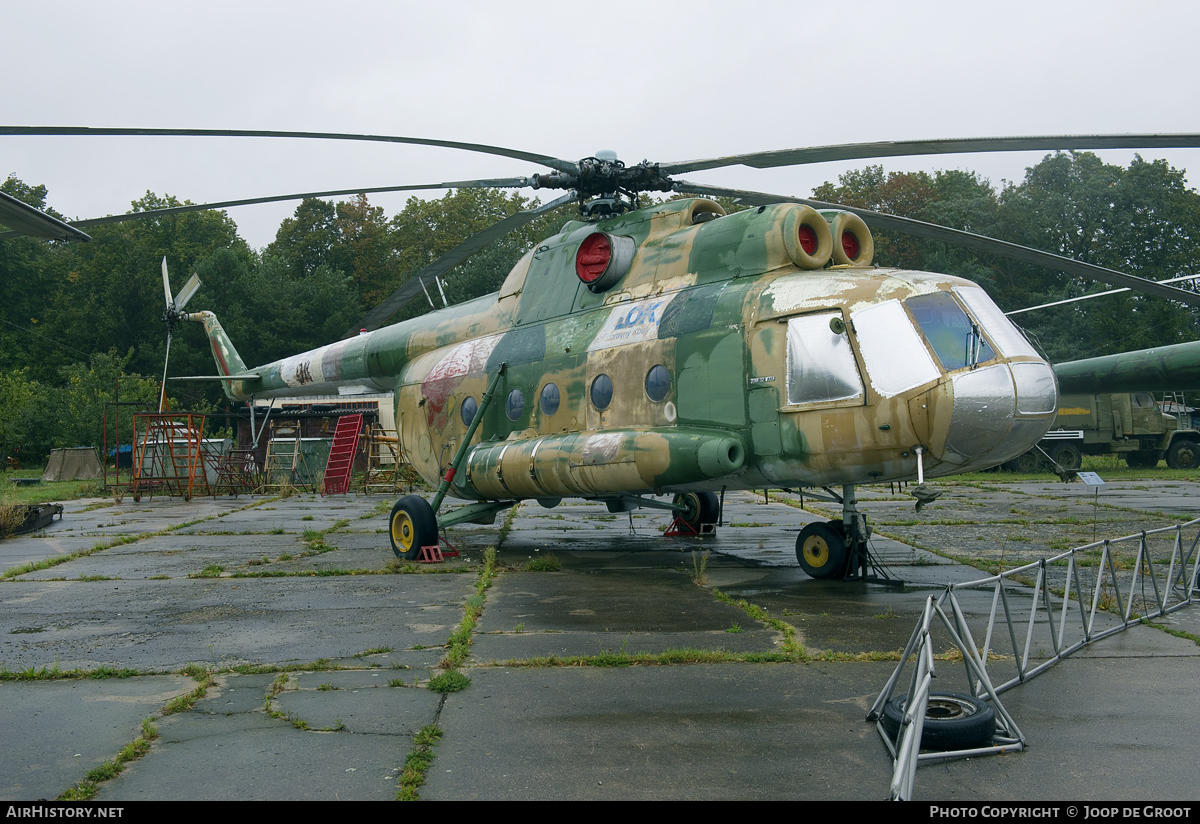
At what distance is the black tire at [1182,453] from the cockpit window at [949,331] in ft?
99.5

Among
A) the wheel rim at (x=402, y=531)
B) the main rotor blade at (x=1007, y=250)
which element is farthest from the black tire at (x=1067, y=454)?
the wheel rim at (x=402, y=531)

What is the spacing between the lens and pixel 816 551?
10.0m

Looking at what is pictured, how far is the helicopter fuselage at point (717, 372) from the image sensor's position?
820cm

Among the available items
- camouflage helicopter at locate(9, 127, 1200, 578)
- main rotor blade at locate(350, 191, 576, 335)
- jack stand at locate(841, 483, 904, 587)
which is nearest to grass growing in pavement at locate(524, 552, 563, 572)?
camouflage helicopter at locate(9, 127, 1200, 578)

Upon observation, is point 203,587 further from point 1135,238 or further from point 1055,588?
point 1135,238

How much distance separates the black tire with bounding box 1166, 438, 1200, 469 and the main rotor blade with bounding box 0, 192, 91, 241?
120 ft

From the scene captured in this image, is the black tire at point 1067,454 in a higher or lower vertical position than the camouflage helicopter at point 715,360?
lower

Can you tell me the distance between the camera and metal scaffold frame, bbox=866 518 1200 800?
13.7ft

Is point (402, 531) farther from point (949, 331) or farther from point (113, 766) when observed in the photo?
point (113, 766)

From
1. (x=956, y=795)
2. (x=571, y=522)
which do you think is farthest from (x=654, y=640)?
(x=571, y=522)

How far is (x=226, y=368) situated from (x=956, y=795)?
1919 centimetres

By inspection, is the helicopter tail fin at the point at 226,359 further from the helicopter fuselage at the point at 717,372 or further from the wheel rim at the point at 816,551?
the wheel rim at the point at 816,551
